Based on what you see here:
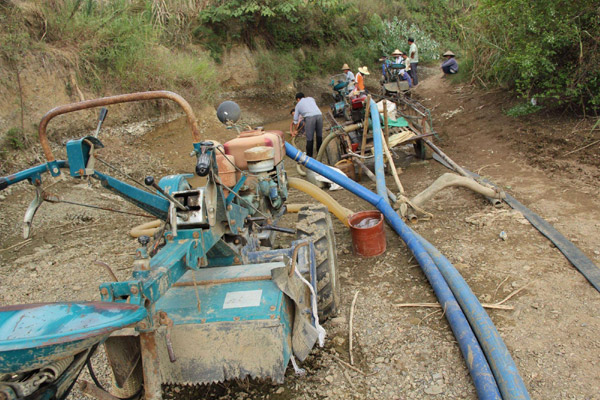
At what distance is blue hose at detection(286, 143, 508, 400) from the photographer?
2.83m

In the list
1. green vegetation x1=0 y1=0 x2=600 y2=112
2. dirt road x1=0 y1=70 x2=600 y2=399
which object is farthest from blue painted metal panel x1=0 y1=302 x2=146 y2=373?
green vegetation x1=0 y1=0 x2=600 y2=112

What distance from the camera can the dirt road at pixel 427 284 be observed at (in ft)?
10.2

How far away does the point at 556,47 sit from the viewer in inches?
332

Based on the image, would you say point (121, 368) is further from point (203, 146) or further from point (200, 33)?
point (200, 33)

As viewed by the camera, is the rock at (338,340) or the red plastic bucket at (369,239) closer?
the rock at (338,340)

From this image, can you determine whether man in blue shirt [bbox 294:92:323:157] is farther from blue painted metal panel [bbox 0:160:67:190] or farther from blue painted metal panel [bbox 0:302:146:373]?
blue painted metal panel [bbox 0:302:146:373]

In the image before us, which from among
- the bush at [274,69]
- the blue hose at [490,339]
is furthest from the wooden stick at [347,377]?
the bush at [274,69]

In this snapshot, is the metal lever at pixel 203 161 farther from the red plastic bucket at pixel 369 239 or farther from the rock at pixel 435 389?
the red plastic bucket at pixel 369 239

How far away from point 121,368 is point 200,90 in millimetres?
10959

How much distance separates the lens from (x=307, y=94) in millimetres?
17719

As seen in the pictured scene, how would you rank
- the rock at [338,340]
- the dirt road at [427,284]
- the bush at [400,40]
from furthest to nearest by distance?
the bush at [400,40] → the rock at [338,340] → the dirt road at [427,284]

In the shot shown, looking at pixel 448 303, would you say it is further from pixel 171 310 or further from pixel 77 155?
pixel 77 155

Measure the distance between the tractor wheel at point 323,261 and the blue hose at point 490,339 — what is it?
1.00m

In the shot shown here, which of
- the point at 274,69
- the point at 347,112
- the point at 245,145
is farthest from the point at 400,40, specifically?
the point at 245,145
